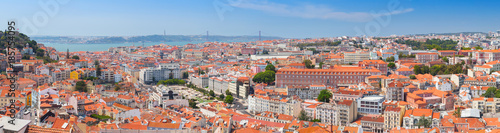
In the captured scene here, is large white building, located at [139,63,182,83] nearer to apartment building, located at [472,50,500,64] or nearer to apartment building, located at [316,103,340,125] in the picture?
apartment building, located at [316,103,340,125]

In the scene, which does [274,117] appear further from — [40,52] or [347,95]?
[40,52]

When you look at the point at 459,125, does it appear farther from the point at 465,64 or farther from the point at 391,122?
the point at 465,64

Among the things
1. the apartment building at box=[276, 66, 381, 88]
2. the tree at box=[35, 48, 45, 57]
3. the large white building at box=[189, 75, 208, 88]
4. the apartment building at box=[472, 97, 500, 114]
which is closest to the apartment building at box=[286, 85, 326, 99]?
the apartment building at box=[276, 66, 381, 88]

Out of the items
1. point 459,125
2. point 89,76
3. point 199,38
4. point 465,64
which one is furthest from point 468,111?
point 199,38

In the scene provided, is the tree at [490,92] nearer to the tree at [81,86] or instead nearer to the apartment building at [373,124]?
the apartment building at [373,124]

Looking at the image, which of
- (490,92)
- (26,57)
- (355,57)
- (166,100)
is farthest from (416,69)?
(26,57)
